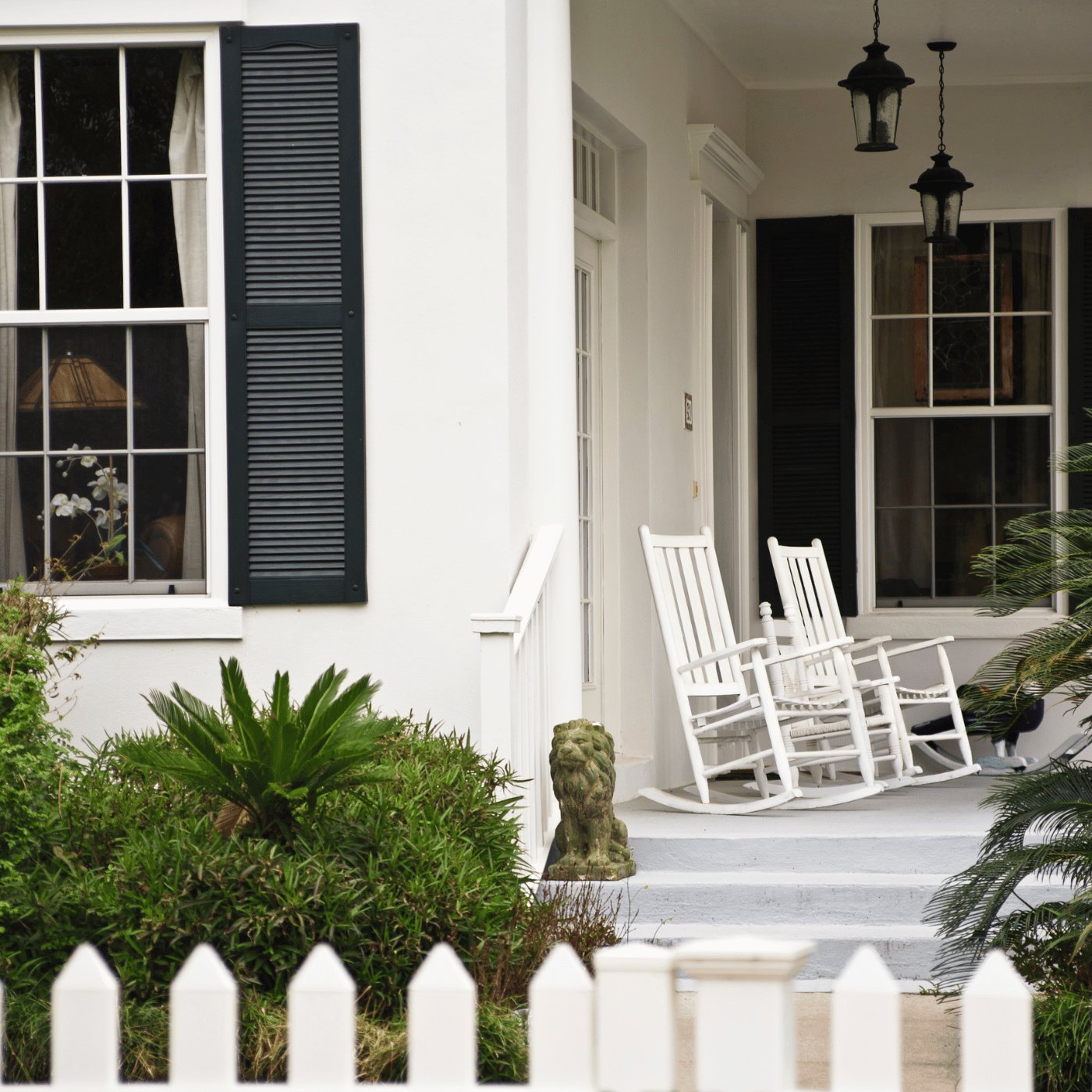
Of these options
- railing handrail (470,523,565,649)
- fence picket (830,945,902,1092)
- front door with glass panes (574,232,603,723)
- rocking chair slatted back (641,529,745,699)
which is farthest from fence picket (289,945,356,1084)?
front door with glass panes (574,232,603,723)

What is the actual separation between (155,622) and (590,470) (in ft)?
7.21

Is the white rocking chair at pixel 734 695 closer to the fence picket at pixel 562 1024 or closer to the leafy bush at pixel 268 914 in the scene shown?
the leafy bush at pixel 268 914

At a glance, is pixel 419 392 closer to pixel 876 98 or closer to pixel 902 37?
pixel 876 98

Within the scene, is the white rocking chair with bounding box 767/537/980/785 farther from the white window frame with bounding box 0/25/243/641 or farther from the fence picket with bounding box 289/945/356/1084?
the fence picket with bounding box 289/945/356/1084

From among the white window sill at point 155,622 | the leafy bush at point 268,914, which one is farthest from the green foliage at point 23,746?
the white window sill at point 155,622

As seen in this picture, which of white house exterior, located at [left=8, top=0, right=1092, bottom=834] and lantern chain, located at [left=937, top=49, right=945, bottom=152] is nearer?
white house exterior, located at [left=8, top=0, right=1092, bottom=834]

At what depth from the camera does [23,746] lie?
363 cm

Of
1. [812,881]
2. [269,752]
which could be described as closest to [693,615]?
[812,881]

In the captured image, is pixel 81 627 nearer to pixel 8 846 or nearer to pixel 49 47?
pixel 8 846

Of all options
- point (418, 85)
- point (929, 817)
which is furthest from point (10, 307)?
point (929, 817)

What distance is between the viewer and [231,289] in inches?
185

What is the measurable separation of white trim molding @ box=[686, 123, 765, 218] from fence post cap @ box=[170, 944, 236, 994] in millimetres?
5884

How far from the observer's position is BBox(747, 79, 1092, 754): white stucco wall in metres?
7.79

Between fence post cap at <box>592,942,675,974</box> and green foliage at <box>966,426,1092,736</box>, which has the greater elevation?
green foliage at <box>966,426,1092,736</box>
